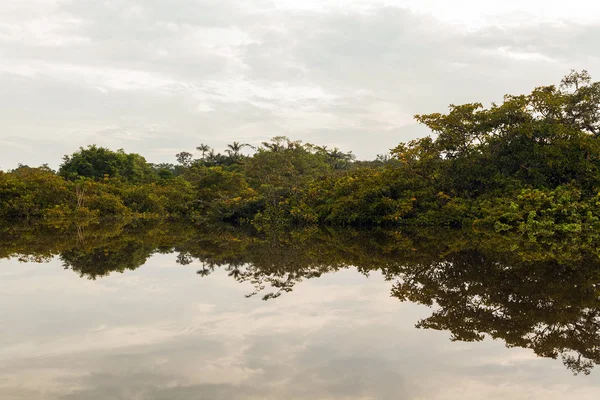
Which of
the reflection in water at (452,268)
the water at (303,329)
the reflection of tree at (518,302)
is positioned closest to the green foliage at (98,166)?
the reflection in water at (452,268)

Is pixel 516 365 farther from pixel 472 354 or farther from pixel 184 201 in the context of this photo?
pixel 184 201

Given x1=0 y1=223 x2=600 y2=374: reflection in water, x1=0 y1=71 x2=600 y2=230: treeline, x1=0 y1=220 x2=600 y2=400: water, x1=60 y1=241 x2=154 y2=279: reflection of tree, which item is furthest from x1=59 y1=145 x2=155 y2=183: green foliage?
x1=0 y1=220 x2=600 y2=400: water

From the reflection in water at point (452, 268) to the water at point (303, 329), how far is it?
0.03 meters

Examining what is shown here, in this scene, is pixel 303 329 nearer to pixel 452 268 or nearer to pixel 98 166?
pixel 452 268

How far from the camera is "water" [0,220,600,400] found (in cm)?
357

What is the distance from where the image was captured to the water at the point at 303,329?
11.7 ft

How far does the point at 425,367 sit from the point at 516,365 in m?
0.75

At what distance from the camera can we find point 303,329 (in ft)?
16.7

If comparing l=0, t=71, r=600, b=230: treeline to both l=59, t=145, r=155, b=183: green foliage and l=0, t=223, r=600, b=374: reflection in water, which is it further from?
l=59, t=145, r=155, b=183: green foliage

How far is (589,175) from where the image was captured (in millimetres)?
18547

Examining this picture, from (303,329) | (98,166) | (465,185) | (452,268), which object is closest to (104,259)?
(303,329)

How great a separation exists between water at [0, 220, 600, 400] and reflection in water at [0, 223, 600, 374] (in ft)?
0.11

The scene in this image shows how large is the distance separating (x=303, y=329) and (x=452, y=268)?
4464 mm

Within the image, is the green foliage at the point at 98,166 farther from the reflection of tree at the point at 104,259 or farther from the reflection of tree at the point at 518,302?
the reflection of tree at the point at 518,302
